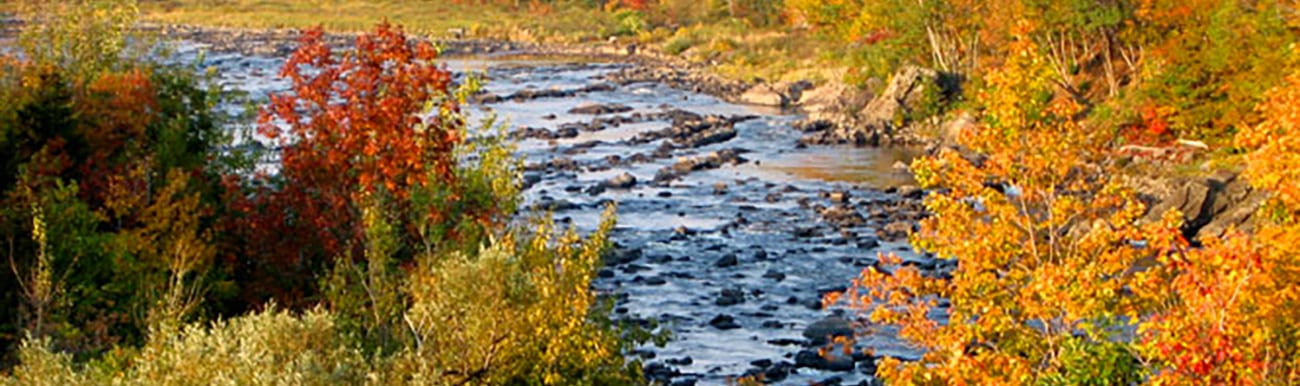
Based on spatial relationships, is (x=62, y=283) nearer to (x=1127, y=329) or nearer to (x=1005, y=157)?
(x=1005, y=157)

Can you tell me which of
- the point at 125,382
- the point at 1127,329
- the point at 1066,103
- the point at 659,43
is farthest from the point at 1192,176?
the point at 659,43

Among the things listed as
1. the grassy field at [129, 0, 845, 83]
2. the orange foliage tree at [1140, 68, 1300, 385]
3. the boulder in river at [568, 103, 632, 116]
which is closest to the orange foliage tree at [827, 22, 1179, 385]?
the orange foliage tree at [1140, 68, 1300, 385]

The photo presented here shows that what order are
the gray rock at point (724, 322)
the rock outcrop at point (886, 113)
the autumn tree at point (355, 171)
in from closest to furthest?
1. the autumn tree at point (355, 171)
2. the gray rock at point (724, 322)
3. the rock outcrop at point (886, 113)

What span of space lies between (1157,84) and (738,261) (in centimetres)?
2602

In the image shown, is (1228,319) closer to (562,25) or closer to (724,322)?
(724,322)

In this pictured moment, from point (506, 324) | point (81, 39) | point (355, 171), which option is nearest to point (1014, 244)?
point (506, 324)

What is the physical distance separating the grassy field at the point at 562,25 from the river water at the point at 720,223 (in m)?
20.5

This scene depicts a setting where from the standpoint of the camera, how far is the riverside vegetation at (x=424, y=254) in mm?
19391

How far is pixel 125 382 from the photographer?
18.2m

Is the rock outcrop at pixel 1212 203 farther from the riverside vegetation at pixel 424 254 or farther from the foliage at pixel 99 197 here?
the foliage at pixel 99 197

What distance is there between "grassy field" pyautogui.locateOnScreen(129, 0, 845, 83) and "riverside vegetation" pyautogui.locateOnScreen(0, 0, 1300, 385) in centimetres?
6125

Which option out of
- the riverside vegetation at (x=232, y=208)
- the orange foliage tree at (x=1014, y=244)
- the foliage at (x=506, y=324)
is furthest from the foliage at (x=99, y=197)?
the orange foliage tree at (x=1014, y=244)

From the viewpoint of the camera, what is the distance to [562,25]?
156 m

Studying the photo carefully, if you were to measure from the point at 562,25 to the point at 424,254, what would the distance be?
421ft
